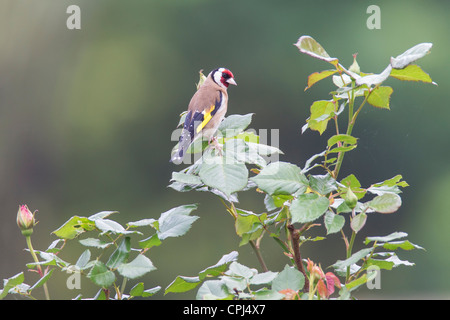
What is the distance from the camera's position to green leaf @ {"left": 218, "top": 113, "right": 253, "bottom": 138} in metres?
0.76

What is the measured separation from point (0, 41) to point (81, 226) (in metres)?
4.64

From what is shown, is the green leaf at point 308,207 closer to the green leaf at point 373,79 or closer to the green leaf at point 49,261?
Result: the green leaf at point 373,79

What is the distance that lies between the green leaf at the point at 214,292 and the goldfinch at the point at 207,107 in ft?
1.61

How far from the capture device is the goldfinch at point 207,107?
46.3 inches

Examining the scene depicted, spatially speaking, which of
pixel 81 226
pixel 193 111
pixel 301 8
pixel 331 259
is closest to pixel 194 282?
pixel 81 226

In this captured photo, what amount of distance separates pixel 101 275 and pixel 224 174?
0.58ft

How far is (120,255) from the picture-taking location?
0.65m

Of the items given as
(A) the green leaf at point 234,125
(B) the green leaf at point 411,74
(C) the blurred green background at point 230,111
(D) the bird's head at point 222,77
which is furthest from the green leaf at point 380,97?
(C) the blurred green background at point 230,111

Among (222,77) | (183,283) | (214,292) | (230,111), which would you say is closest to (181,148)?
(183,283)

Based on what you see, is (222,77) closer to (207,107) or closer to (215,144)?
(207,107)

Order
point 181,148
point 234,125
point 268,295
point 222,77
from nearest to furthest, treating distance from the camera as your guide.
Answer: point 268,295 < point 234,125 < point 181,148 < point 222,77

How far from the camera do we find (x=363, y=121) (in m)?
4.15

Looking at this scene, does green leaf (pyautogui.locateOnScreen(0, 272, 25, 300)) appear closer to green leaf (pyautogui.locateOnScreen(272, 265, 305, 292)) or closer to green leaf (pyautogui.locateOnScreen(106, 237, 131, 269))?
green leaf (pyautogui.locateOnScreen(106, 237, 131, 269))

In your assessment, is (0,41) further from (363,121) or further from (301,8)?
(363,121)
